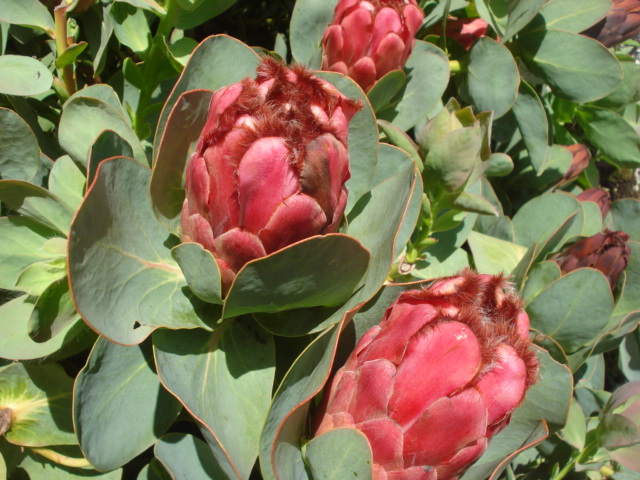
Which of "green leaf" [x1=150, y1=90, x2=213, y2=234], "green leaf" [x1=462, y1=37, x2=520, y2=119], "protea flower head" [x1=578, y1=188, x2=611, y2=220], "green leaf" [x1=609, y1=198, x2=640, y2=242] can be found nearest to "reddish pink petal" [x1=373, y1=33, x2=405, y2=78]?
"green leaf" [x1=462, y1=37, x2=520, y2=119]

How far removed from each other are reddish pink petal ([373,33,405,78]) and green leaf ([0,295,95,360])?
2.56 ft

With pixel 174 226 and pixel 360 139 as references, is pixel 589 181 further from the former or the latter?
pixel 174 226

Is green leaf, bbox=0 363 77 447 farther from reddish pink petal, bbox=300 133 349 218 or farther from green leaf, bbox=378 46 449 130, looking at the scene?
green leaf, bbox=378 46 449 130

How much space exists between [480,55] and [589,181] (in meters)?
0.78

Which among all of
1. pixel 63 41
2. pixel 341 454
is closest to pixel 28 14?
pixel 63 41

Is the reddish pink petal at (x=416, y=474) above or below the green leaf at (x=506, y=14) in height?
below

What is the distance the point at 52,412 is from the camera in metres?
1.03

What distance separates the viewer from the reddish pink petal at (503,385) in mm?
718

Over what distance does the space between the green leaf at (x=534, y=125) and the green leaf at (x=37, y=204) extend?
123 cm

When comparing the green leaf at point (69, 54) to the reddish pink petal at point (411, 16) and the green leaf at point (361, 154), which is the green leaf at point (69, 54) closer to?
the green leaf at point (361, 154)

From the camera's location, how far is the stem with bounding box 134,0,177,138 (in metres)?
1.16

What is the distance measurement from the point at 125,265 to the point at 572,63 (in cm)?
135

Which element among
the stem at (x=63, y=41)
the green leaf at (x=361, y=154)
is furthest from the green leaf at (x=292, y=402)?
the stem at (x=63, y=41)

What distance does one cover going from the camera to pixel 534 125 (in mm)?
1614
